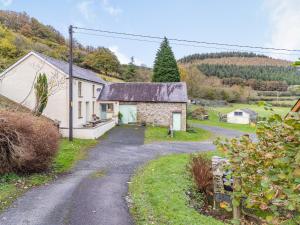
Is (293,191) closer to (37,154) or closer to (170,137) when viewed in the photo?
(37,154)

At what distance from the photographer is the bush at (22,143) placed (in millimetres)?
11430

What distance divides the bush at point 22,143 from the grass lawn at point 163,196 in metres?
4.00

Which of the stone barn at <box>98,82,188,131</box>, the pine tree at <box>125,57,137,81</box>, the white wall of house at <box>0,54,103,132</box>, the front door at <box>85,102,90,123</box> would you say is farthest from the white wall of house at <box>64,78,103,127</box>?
the pine tree at <box>125,57,137,81</box>

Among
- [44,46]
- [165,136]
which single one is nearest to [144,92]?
[165,136]

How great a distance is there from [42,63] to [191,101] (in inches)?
1796

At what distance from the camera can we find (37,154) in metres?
12.4

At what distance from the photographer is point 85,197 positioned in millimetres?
10125

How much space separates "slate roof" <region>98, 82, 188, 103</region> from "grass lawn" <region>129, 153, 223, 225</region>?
18.7 meters

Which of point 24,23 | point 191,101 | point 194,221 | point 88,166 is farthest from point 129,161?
point 24,23

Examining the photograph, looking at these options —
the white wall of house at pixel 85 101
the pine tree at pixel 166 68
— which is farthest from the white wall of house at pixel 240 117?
the white wall of house at pixel 85 101

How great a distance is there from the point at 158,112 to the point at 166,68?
1952 cm

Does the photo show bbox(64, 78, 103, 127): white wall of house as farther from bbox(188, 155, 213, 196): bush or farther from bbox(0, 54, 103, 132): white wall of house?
bbox(188, 155, 213, 196): bush

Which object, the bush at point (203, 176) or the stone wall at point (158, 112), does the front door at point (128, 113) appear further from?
the bush at point (203, 176)

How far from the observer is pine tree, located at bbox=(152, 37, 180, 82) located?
5181 cm
